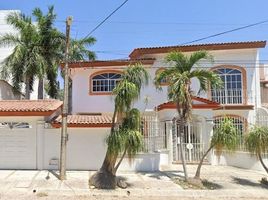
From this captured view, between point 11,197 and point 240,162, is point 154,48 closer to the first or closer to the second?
point 240,162

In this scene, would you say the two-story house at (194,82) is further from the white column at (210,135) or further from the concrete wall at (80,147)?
the concrete wall at (80,147)

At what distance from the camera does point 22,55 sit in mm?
24656

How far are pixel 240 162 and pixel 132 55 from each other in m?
9.78

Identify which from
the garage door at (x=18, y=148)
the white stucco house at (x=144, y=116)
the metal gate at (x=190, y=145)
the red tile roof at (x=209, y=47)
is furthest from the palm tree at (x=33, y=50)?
the metal gate at (x=190, y=145)

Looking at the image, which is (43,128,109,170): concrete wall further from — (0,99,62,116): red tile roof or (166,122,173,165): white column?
(166,122,173,165): white column

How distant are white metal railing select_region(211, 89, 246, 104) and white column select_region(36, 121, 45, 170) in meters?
10.8

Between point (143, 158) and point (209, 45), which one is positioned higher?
point (209, 45)

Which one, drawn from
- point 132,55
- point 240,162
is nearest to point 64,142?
point 240,162

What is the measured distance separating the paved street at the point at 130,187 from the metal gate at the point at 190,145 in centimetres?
246

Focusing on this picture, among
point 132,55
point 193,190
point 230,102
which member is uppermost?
point 132,55

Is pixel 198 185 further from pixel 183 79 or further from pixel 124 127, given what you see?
pixel 183 79

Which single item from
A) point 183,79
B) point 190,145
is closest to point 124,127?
point 183,79

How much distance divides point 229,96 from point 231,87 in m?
0.66

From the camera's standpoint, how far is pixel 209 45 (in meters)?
20.4
